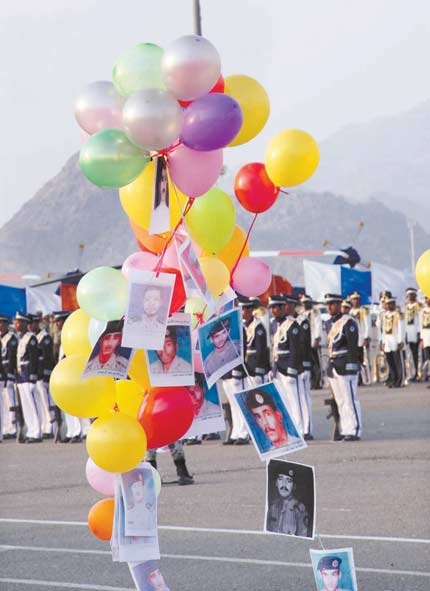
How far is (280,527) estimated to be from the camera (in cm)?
555

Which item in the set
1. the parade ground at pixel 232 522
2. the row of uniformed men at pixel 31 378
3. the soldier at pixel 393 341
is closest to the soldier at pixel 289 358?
the parade ground at pixel 232 522

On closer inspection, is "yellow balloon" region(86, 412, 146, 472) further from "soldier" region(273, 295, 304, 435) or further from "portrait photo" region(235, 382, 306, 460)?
"soldier" region(273, 295, 304, 435)

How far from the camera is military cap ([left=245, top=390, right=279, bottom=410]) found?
550 centimetres

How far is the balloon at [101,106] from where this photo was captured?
5.21 metres

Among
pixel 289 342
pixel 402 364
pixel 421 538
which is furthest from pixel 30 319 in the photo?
pixel 421 538

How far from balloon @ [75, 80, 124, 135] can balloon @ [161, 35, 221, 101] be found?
24 centimetres

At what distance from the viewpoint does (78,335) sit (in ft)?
18.0

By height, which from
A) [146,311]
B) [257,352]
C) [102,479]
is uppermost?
[257,352]

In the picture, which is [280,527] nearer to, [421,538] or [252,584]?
[252,584]

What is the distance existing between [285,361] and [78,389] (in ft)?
34.1

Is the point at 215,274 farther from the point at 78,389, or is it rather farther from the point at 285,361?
the point at 285,361

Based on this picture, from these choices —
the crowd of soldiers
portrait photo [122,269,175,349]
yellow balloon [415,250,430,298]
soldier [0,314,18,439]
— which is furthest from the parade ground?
soldier [0,314,18,439]

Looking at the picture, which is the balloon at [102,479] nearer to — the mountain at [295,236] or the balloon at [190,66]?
the balloon at [190,66]

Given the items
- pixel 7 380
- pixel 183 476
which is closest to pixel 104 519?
pixel 183 476
